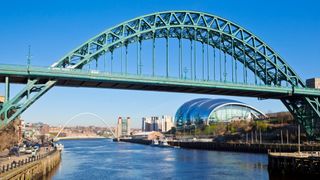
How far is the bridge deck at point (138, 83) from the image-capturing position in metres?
40.5

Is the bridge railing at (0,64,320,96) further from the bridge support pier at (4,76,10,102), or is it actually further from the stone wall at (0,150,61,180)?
the stone wall at (0,150,61,180)

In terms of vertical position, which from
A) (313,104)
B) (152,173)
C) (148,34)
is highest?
(148,34)

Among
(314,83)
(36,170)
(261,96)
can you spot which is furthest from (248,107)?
(36,170)

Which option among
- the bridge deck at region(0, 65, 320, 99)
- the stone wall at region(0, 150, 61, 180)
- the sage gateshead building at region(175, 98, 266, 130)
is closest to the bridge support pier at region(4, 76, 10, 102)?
the bridge deck at region(0, 65, 320, 99)

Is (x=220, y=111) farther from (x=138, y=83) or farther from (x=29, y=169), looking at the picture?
(x=29, y=169)

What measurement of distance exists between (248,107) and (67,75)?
160 meters

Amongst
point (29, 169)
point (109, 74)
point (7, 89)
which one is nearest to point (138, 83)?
point (109, 74)

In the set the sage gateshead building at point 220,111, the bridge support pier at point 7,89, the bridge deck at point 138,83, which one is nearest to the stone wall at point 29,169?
the bridge support pier at point 7,89

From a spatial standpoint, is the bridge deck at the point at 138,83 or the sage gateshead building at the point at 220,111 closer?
the bridge deck at the point at 138,83

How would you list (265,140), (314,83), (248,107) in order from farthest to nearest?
(248,107) < (265,140) < (314,83)

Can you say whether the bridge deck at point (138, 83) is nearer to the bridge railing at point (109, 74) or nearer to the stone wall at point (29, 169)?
the bridge railing at point (109, 74)

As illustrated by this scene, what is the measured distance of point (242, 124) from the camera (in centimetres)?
13475

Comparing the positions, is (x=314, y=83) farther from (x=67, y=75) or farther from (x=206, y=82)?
(x=67, y=75)

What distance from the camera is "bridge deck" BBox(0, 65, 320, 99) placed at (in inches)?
1593
